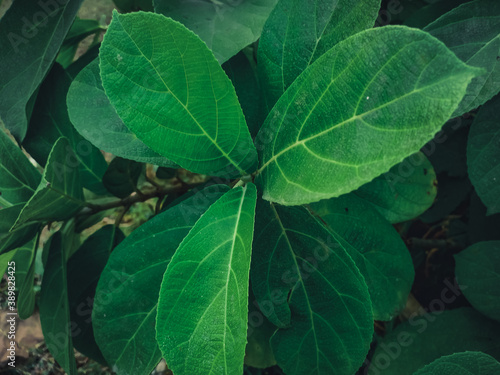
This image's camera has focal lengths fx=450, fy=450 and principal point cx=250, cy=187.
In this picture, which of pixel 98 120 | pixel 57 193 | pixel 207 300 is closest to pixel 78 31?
pixel 98 120

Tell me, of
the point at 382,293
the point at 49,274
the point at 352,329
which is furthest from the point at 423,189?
the point at 49,274

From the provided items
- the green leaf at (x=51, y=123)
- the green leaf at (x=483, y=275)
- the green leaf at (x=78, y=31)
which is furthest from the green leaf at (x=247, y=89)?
the green leaf at (x=483, y=275)

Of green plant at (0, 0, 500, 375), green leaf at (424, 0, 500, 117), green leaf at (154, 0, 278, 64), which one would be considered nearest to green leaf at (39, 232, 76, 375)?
green plant at (0, 0, 500, 375)

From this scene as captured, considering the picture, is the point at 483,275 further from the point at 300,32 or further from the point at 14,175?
the point at 14,175

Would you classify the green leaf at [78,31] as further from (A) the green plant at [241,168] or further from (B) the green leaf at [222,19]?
Result: (B) the green leaf at [222,19]

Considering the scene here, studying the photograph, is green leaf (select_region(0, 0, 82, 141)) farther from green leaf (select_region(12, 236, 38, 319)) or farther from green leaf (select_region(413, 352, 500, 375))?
green leaf (select_region(413, 352, 500, 375))

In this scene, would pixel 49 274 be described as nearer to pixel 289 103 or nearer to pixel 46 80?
pixel 46 80
